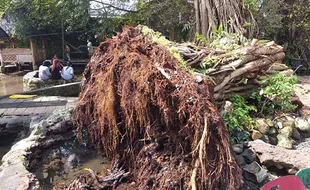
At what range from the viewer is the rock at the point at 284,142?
4409mm

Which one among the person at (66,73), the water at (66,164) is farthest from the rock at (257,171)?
the person at (66,73)

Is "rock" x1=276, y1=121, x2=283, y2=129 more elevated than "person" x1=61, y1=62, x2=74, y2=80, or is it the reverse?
"person" x1=61, y1=62, x2=74, y2=80

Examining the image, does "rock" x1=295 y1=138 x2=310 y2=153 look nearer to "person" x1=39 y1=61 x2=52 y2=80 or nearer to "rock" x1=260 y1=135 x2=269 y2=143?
"rock" x1=260 y1=135 x2=269 y2=143

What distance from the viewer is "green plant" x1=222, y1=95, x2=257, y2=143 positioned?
4.28m

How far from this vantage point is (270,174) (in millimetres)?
3713

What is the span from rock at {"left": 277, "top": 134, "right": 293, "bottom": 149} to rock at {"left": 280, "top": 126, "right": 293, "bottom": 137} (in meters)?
0.06

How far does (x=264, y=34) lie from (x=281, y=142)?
7133 millimetres

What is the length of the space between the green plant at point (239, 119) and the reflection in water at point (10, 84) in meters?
9.93

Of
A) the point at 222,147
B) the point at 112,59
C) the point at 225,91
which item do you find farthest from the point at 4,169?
the point at 225,91

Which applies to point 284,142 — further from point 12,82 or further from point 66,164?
point 12,82

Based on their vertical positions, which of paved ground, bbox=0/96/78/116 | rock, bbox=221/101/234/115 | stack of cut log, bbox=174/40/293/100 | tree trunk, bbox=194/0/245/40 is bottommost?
paved ground, bbox=0/96/78/116

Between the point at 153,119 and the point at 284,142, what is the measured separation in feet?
7.97

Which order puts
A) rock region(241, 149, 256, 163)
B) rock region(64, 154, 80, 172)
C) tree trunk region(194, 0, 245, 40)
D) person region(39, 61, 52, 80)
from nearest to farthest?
1. rock region(241, 149, 256, 163)
2. rock region(64, 154, 80, 172)
3. tree trunk region(194, 0, 245, 40)
4. person region(39, 61, 52, 80)

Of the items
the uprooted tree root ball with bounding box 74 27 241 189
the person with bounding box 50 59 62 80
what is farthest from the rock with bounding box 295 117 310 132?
the person with bounding box 50 59 62 80
